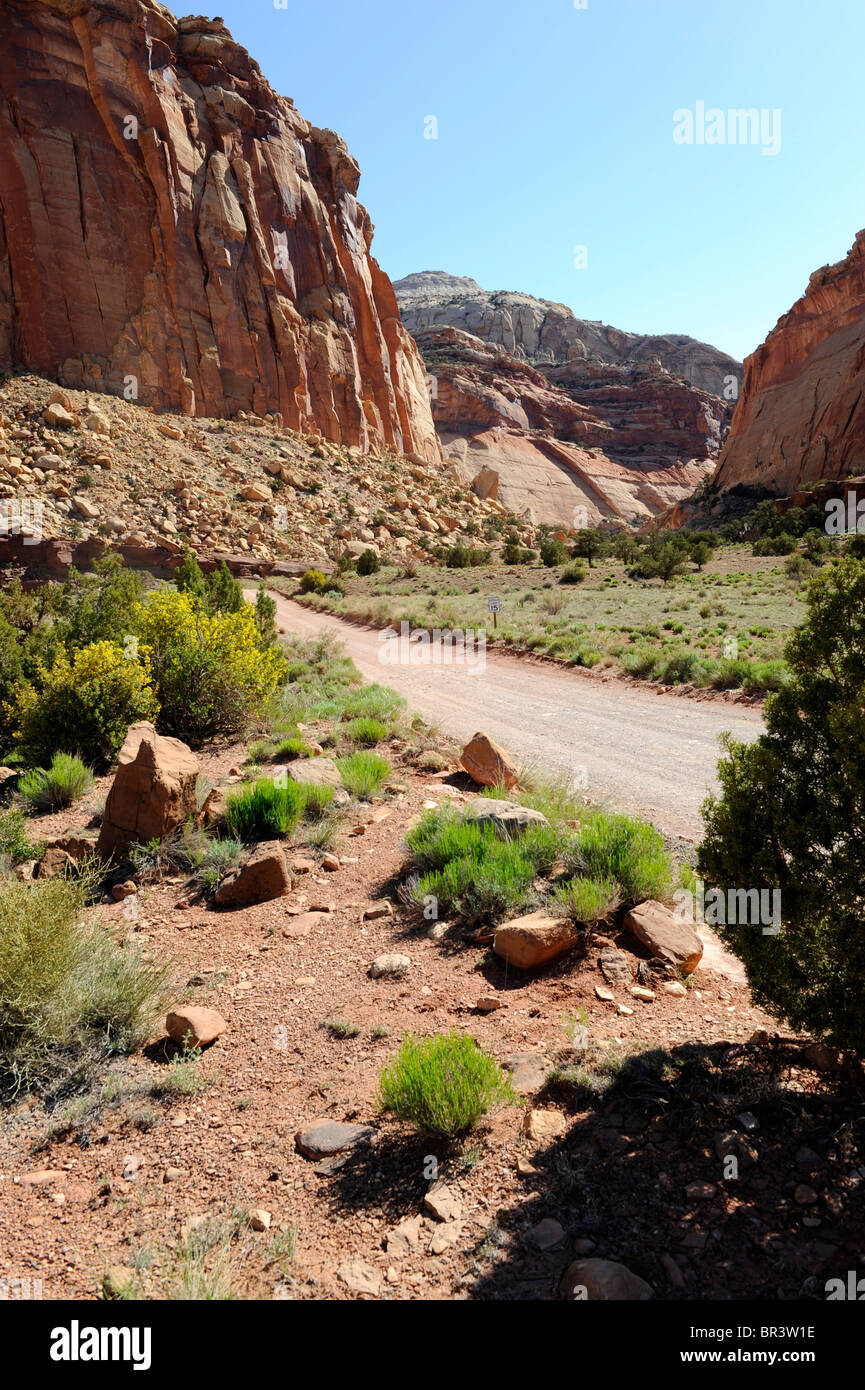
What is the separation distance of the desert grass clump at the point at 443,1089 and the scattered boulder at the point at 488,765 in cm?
425

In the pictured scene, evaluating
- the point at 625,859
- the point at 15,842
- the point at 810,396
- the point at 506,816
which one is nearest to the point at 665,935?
the point at 625,859

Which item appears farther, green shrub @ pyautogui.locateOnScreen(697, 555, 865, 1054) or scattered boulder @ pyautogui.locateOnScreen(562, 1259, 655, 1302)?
green shrub @ pyautogui.locateOnScreen(697, 555, 865, 1054)

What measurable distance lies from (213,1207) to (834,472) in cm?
6852

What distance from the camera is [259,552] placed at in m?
39.0

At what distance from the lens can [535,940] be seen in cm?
408

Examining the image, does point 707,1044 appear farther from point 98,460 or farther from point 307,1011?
point 98,460

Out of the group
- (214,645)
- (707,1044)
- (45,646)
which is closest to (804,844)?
(707,1044)

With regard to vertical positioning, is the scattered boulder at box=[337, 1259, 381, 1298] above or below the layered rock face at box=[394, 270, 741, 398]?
below

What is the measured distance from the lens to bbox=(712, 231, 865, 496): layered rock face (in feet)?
191

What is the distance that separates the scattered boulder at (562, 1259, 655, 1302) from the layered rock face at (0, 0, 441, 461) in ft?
167

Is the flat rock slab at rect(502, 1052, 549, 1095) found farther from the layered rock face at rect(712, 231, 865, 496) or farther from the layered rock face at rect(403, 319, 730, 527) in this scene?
the layered rock face at rect(403, 319, 730, 527)

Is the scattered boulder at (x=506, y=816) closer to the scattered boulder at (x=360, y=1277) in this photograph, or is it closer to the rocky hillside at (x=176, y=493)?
the scattered boulder at (x=360, y=1277)

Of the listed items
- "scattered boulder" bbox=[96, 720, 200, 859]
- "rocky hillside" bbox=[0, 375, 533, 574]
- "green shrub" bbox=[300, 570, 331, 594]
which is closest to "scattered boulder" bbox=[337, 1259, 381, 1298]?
"scattered boulder" bbox=[96, 720, 200, 859]
